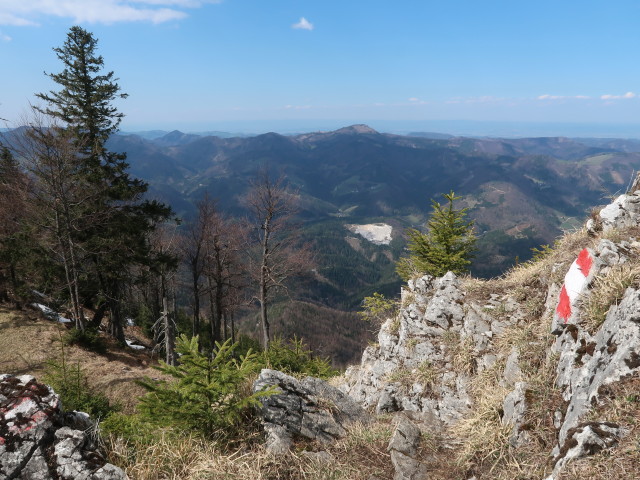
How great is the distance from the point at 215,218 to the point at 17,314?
36.3 ft

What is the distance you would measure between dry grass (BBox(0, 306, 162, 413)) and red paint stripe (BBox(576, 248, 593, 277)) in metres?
13.4

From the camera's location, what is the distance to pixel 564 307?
5.57m

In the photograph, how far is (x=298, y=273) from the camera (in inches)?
771

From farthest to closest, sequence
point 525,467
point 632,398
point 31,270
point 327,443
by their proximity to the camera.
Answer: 1. point 31,270
2. point 327,443
3. point 525,467
4. point 632,398

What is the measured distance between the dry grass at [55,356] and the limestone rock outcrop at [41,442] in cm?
893

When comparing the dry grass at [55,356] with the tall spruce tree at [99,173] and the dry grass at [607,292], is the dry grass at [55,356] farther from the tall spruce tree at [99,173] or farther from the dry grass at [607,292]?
the dry grass at [607,292]

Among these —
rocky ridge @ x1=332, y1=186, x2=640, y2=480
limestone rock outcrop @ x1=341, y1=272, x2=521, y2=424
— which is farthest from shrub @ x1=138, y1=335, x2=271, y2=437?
limestone rock outcrop @ x1=341, y1=272, x2=521, y2=424

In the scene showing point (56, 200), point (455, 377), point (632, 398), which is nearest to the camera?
point (632, 398)

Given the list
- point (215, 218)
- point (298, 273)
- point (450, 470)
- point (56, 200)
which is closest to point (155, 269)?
point (215, 218)

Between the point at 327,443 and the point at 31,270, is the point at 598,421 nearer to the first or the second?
the point at 327,443

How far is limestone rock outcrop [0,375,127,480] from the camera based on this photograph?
3.38m

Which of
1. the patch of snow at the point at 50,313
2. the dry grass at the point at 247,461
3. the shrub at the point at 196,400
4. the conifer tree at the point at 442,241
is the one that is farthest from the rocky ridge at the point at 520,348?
the patch of snow at the point at 50,313

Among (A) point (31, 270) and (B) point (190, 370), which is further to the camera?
(A) point (31, 270)

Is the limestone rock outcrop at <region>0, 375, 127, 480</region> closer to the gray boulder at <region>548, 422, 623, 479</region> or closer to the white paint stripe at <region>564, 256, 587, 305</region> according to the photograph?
the gray boulder at <region>548, 422, 623, 479</region>
